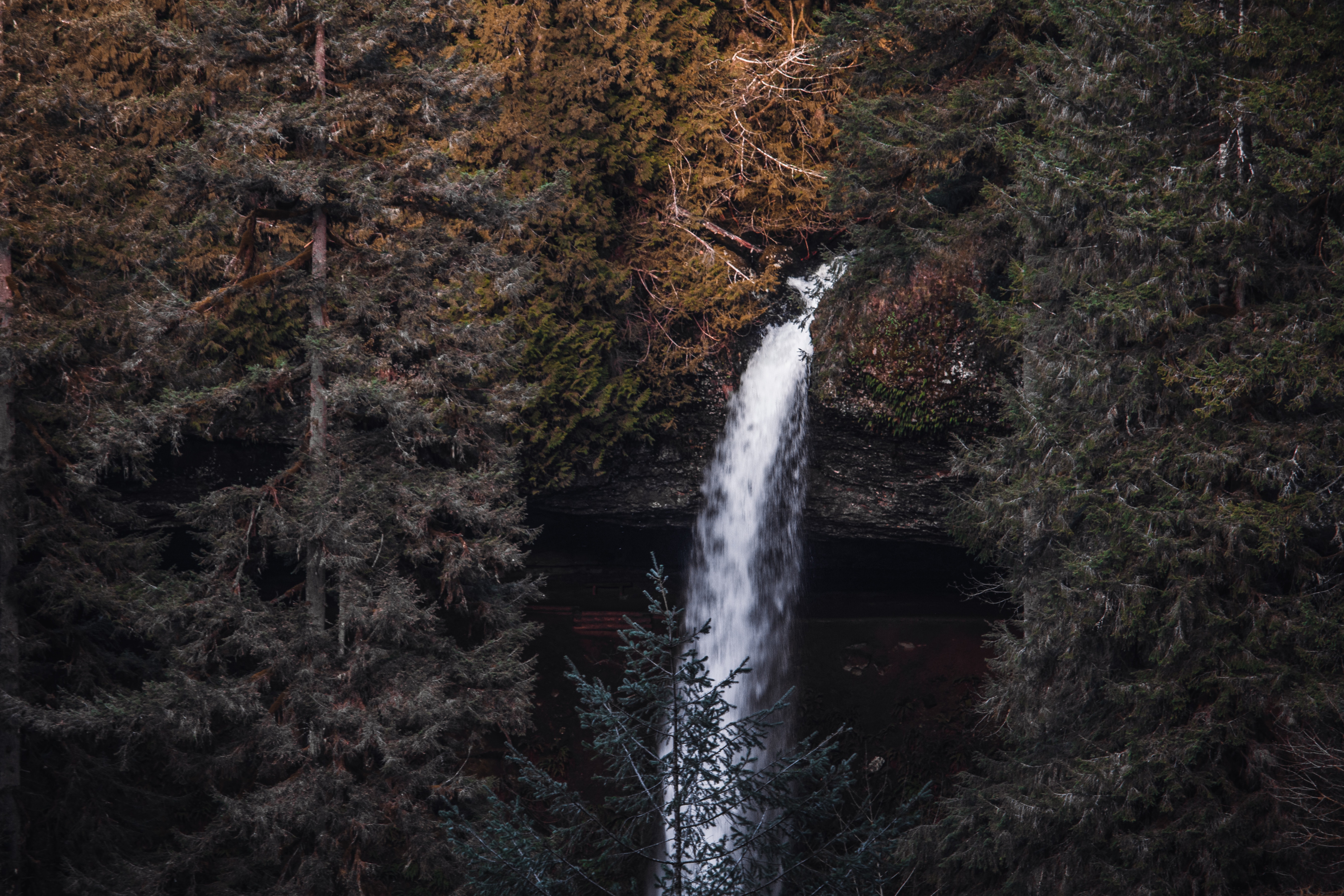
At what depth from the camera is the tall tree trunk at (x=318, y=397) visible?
8992 mm

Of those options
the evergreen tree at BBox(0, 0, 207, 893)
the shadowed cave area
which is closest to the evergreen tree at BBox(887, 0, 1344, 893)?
the shadowed cave area

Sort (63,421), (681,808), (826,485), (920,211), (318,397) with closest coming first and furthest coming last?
(681,808)
(318,397)
(63,421)
(920,211)
(826,485)

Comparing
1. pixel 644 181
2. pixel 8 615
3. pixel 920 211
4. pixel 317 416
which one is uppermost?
pixel 644 181

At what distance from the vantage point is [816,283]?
12789 millimetres

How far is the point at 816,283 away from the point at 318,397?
681 cm

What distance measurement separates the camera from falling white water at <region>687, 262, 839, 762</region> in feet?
43.5

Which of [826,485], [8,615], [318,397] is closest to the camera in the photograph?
[318,397]

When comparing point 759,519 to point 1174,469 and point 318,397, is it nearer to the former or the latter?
point 1174,469

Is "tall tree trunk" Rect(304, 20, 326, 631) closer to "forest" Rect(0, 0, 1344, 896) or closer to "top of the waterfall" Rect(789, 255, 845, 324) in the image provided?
"forest" Rect(0, 0, 1344, 896)

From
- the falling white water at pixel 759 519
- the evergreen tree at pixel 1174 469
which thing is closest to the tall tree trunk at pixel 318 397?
the falling white water at pixel 759 519

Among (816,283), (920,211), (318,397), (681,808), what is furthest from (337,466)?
(920,211)

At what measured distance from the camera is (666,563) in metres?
15.4

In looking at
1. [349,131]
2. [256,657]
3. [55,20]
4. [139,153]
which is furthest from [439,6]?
[256,657]

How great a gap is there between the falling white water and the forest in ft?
2.26
